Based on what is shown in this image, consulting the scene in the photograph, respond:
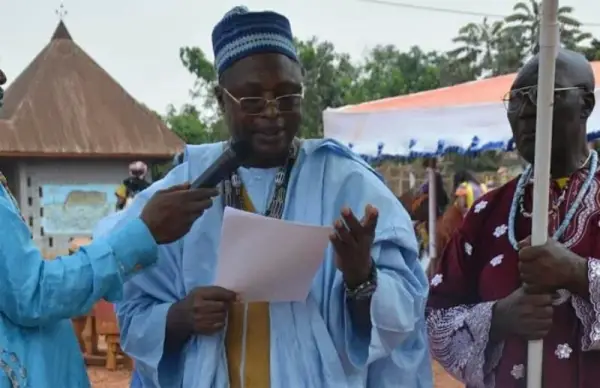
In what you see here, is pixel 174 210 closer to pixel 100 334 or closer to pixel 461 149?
pixel 461 149

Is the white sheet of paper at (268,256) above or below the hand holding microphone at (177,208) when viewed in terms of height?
below

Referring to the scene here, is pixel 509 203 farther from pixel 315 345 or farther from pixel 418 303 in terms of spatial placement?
pixel 315 345

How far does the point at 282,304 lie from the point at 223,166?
0.39m

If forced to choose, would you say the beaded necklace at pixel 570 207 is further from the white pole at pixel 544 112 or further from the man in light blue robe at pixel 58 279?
the man in light blue robe at pixel 58 279

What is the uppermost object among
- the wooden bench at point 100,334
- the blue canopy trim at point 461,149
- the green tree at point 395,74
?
the green tree at point 395,74

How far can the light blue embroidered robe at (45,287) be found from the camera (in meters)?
1.68

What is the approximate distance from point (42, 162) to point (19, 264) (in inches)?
539

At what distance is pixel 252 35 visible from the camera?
2.01 m

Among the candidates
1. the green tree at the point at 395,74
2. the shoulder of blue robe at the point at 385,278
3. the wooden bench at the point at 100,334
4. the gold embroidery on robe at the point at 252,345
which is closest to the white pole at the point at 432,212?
the wooden bench at the point at 100,334

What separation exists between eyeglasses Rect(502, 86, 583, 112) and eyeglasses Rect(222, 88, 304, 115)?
2.05 feet

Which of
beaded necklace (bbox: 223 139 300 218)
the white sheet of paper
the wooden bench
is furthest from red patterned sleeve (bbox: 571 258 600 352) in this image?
the wooden bench

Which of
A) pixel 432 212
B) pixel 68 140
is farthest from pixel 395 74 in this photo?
pixel 432 212

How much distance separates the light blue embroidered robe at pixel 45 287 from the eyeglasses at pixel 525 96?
106 centimetres

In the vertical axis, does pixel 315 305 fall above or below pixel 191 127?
below
